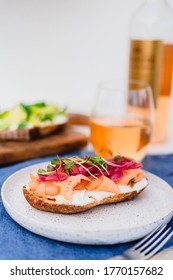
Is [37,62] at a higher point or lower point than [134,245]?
higher

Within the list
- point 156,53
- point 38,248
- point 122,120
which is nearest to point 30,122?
point 122,120

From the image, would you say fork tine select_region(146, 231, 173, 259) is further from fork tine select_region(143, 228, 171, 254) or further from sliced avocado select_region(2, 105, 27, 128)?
sliced avocado select_region(2, 105, 27, 128)

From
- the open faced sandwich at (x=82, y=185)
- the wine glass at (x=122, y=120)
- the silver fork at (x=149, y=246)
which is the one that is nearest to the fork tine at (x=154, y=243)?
the silver fork at (x=149, y=246)

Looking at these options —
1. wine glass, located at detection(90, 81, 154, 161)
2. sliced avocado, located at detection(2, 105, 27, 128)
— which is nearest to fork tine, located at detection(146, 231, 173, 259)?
wine glass, located at detection(90, 81, 154, 161)

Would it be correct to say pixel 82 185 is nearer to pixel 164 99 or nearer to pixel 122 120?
pixel 122 120

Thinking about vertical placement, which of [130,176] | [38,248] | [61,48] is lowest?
[38,248]
